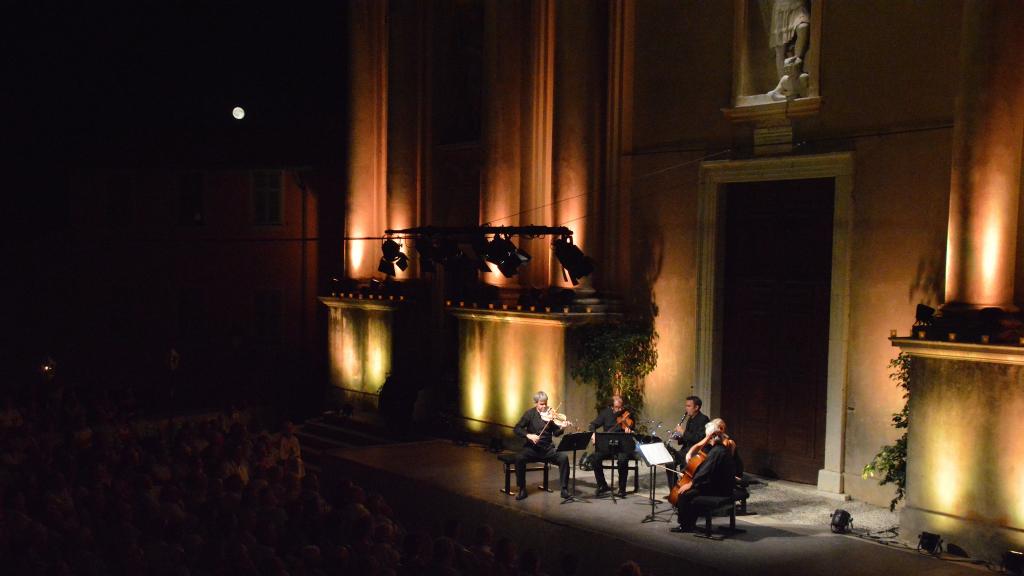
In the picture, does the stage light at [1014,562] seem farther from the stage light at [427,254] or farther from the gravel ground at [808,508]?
the stage light at [427,254]

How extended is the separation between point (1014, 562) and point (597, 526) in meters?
4.72

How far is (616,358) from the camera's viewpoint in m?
17.6

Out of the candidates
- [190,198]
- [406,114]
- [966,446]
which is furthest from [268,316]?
[966,446]

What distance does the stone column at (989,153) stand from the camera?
1193cm

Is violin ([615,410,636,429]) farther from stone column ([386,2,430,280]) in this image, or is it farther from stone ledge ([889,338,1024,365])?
stone column ([386,2,430,280])

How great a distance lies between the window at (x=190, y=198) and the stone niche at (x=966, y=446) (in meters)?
24.3

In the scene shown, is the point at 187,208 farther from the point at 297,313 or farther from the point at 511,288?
the point at 511,288

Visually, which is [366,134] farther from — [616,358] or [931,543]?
[931,543]

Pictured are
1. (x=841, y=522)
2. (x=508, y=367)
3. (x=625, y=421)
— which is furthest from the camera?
(x=508, y=367)

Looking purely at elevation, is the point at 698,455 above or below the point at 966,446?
below

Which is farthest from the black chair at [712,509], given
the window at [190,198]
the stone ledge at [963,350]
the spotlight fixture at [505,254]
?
the window at [190,198]

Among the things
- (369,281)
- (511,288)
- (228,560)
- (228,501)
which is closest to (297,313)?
(369,281)

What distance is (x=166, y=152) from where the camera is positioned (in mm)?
30781

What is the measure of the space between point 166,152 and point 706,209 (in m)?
19.3
